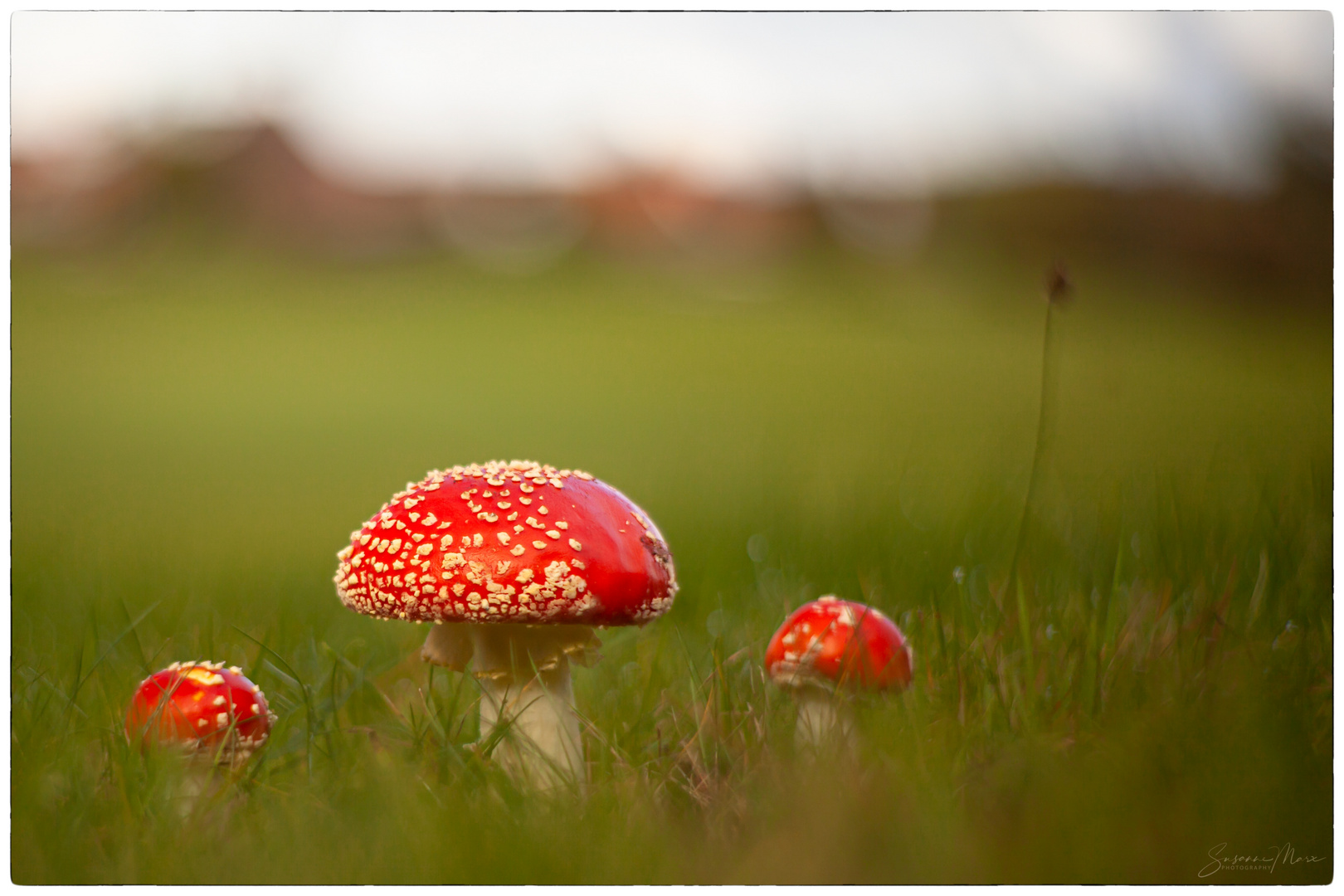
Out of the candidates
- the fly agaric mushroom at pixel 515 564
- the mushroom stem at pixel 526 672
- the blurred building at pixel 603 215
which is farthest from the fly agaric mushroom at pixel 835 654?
the blurred building at pixel 603 215

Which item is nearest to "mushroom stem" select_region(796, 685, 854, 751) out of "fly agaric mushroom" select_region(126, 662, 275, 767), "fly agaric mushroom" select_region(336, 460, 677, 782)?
"fly agaric mushroom" select_region(336, 460, 677, 782)

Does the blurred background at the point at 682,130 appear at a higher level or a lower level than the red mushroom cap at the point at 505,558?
higher

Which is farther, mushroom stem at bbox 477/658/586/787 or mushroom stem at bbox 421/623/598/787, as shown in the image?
mushroom stem at bbox 421/623/598/787

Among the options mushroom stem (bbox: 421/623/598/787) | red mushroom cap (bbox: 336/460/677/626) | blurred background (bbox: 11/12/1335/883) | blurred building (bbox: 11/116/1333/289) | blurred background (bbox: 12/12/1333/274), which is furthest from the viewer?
blurred building (bbox: 11/116/1333/289)

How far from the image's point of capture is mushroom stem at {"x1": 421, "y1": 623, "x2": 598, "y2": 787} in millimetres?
2430

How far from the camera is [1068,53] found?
2.71 metres

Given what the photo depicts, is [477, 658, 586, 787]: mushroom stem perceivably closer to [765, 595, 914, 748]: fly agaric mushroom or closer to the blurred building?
[765, 595, 914, 748]: fly agaric mushroom

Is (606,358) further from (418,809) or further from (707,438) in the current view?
(418,809)

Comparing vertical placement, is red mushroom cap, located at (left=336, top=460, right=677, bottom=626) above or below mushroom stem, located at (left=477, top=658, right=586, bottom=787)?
above

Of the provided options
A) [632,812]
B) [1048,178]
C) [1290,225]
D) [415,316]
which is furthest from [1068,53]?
[632,812]

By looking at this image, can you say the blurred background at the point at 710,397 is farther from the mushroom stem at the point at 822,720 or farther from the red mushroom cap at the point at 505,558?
the red mushroom cap at the point at 505,558

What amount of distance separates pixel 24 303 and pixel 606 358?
1.47 metres

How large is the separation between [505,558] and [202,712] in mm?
717

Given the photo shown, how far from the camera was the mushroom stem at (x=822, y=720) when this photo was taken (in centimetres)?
227
